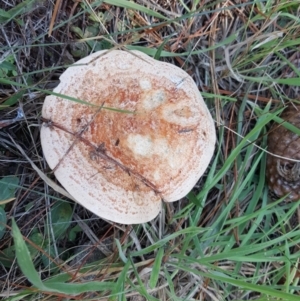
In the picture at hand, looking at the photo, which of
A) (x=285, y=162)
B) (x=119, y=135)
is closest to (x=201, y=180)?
(x=285, y=162)

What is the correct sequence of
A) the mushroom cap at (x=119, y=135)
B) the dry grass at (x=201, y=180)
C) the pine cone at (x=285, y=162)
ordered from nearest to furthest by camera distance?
the mushroom cap at (x=119, y=135) < the dry grass at (x=201, y=180) < the pine cone at (x=285, y=162)

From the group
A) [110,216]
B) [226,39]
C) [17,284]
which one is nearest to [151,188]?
[110,216]

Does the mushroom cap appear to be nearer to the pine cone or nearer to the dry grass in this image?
the dry grass

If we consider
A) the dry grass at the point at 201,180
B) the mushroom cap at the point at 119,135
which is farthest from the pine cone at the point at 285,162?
the mushroom cap at the point at 119,135

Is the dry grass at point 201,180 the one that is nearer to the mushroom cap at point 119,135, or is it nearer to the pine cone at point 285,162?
the pine cone at point 285,162

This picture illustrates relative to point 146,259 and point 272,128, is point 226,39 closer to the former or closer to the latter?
point 272,128

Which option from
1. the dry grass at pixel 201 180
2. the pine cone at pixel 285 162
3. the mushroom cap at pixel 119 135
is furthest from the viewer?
the pine cone at pixel 285 162
